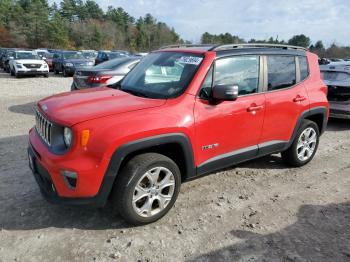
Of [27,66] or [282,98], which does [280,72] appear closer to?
[282,98]

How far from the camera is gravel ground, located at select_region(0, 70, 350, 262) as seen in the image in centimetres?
295

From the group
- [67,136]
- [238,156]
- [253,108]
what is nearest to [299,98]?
[253,108]

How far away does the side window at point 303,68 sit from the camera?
15.6 feet

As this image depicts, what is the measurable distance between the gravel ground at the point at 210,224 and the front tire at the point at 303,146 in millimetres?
195

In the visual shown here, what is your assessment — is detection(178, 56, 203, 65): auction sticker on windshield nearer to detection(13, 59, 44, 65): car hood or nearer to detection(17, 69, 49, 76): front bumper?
detection(17, 69, 49, 76): front bumper

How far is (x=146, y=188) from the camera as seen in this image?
10.8ft

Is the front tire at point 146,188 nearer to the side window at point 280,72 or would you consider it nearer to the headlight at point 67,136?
the headlight at point 67,136

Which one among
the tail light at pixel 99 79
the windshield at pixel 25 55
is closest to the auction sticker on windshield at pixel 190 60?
the tail light at pixel 99 79

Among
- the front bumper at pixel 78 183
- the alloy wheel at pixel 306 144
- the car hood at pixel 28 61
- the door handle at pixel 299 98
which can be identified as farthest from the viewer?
the car hood at pixel 28 61

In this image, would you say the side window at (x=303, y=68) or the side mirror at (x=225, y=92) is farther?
the side window at (x=303, y=68)

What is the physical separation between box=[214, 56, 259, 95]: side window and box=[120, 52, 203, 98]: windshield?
0.28 metres

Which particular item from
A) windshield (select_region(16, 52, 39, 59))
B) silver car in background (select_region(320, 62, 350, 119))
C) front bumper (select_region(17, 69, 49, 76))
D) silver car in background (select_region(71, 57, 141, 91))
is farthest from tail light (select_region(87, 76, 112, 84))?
windshield (select_region(16, 52, 39, 59))

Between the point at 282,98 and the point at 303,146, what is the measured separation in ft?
3.57

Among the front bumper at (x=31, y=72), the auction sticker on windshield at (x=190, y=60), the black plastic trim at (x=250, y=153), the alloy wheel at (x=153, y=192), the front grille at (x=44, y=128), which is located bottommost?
the alloy wheel at (x=153, y=192)
